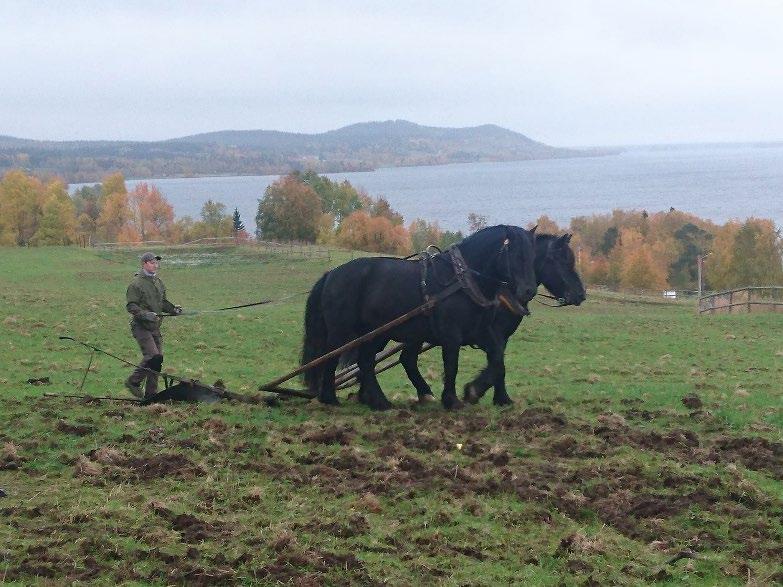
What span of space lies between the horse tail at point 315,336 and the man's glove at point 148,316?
79.6 inches

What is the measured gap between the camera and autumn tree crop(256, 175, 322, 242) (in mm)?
83125

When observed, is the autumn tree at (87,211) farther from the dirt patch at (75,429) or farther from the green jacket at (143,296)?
the dirt patch at (75,429)

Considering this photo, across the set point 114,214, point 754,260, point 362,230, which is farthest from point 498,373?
point 114,214

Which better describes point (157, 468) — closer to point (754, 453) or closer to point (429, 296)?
point (429, 296)

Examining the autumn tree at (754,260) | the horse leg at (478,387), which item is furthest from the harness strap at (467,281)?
the autumn tree at (754,260)

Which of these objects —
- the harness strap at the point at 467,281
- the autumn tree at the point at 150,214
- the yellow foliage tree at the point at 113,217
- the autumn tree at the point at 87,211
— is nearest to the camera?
the harness strap at the point at 467,281

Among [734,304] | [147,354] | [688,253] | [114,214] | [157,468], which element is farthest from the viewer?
[114,214]

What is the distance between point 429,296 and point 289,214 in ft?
237

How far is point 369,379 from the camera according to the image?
12438 mm

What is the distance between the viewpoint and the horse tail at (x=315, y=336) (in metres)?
12.5

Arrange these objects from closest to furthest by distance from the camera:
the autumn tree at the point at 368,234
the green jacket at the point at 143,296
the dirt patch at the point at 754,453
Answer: the dirt patch at the point at 754,453, the green jacket at the point at 143,296, the autumn tree at the point at 368,234

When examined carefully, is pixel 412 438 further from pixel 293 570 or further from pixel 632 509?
pixel 293 570

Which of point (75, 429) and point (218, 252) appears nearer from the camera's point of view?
point (75, 429)

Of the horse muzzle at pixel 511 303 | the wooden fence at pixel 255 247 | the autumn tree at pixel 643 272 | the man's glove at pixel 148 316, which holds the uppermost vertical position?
the horse muzzle at pixel 511 303
